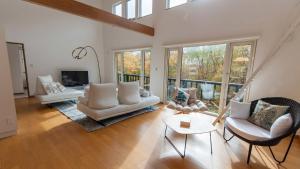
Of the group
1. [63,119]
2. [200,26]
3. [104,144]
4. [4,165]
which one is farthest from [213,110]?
[4,165]

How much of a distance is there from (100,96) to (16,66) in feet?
13.8

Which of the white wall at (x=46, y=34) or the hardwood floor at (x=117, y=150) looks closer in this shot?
the hardwood floor at (x=117, y=150)

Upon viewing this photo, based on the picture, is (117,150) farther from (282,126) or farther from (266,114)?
(266,114)

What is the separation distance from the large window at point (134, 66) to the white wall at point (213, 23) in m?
0.39

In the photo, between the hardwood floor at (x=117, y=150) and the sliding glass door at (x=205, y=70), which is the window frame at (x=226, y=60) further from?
the hardwood floor at (x=117, y=150)

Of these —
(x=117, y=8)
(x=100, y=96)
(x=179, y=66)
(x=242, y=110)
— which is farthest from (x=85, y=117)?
(x=117, y=8)

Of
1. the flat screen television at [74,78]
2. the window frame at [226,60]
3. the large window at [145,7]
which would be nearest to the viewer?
the window frame at [226,60]

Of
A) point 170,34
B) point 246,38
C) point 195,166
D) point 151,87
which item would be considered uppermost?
point 170,34

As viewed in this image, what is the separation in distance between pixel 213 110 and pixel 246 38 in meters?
2.00

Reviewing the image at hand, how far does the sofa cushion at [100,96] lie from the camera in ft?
9.96

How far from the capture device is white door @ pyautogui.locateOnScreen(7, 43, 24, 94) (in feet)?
16.0

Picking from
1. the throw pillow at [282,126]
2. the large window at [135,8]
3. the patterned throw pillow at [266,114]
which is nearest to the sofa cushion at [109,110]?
the patterned throw pillow at [266,114]

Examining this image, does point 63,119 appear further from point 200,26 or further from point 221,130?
point 200,26

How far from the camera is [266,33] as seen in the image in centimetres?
297
